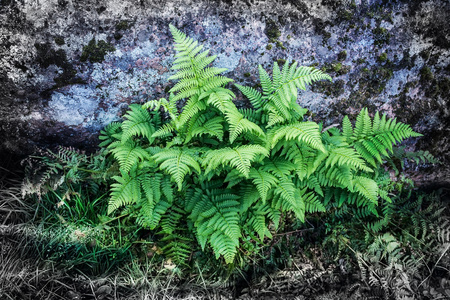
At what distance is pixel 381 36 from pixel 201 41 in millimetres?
2007

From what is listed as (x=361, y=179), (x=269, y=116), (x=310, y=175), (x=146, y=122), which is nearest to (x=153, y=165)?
(x=146, y=122)

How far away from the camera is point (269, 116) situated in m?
3.18

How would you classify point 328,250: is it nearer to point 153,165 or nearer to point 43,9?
point 153,165

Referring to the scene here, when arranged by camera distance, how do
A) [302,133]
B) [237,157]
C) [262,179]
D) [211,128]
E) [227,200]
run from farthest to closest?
[227,200]
[211,128]
[262,179]
[302,133]
[237,157]

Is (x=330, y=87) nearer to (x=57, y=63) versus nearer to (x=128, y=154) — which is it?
(x=128, y=154)

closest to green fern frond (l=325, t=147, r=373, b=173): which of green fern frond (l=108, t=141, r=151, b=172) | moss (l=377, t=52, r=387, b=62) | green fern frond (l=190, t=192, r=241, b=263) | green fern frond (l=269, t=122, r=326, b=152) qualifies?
green fern frond (l=269, t=122, r=326, b=152)

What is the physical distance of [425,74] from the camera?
3.75m

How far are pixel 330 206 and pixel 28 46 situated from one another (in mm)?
3810

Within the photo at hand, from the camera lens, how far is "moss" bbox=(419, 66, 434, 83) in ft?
12.2

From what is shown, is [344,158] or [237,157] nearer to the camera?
[237,157]

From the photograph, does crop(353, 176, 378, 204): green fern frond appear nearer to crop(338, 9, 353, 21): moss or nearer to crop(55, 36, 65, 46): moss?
crop(338, 9, 353, 21): moss

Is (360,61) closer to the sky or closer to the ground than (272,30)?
closer to the ground

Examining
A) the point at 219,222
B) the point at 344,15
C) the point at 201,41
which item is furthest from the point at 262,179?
the point at 344,15

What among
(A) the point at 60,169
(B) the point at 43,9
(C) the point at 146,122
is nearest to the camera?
(B) the point at 43,9
